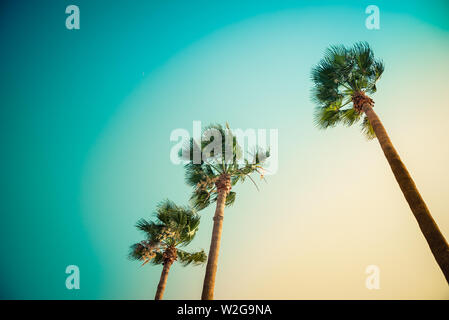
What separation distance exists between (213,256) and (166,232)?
5863 mm

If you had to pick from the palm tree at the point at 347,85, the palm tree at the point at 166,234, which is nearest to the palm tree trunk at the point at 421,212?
the palm tree at the point at 347,85

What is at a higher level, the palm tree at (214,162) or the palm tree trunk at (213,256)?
the palm tree at (214,162)

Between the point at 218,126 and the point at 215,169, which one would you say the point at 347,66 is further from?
the point at 215,169

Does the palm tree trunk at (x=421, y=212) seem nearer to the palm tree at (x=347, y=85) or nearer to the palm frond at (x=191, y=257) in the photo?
the palm tree at (x=347, y=85)

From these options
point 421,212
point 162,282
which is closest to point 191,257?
point 162,282

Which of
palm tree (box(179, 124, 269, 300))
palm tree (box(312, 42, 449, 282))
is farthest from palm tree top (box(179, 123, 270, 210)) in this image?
palm tree (box(312, 42, 449, 282))

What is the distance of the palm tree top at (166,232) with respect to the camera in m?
12.0

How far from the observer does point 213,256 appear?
714cm

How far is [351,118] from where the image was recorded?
991cm

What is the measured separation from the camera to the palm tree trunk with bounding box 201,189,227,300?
6355 millimetres

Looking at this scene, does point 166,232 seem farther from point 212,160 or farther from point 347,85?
point 347,85
